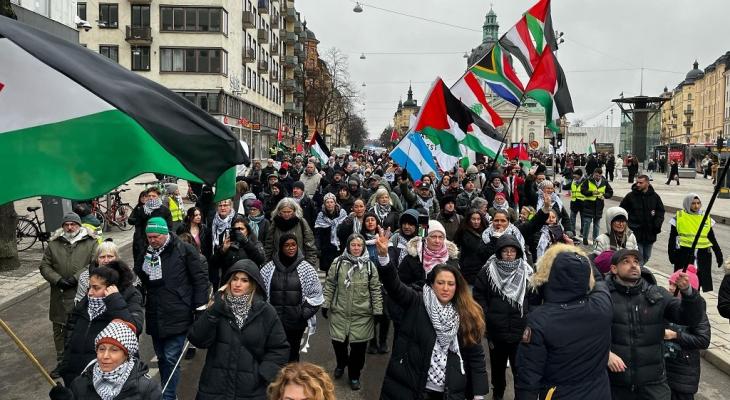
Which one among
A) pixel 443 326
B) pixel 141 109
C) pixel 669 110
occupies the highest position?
pixel 669 110

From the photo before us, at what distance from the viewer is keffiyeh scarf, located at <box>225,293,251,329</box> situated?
3971 millimetres

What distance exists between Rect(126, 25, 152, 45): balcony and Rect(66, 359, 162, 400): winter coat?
44457mm

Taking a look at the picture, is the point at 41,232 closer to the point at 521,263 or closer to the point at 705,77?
the point at 521,263

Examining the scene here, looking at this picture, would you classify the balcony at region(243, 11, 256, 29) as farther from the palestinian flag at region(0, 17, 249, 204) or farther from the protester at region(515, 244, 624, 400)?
the protester at region(515, 244, 624, 400)

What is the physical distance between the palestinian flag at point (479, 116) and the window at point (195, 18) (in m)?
36.4

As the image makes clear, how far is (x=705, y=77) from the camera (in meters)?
105

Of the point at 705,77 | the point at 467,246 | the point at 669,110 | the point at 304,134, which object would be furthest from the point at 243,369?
the point at 669,110

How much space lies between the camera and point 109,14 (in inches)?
1764

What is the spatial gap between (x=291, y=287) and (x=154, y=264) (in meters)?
1.22

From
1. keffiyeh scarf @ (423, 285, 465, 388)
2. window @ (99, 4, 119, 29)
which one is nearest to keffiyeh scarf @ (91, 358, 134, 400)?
keffiyeh scarf @ (423, 285, 465, 388)

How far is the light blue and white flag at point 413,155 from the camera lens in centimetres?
1185

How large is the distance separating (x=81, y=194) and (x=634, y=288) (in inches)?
131

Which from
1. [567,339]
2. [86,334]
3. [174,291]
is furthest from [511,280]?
[86,334]

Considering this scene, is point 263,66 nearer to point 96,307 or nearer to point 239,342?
point 96,307
